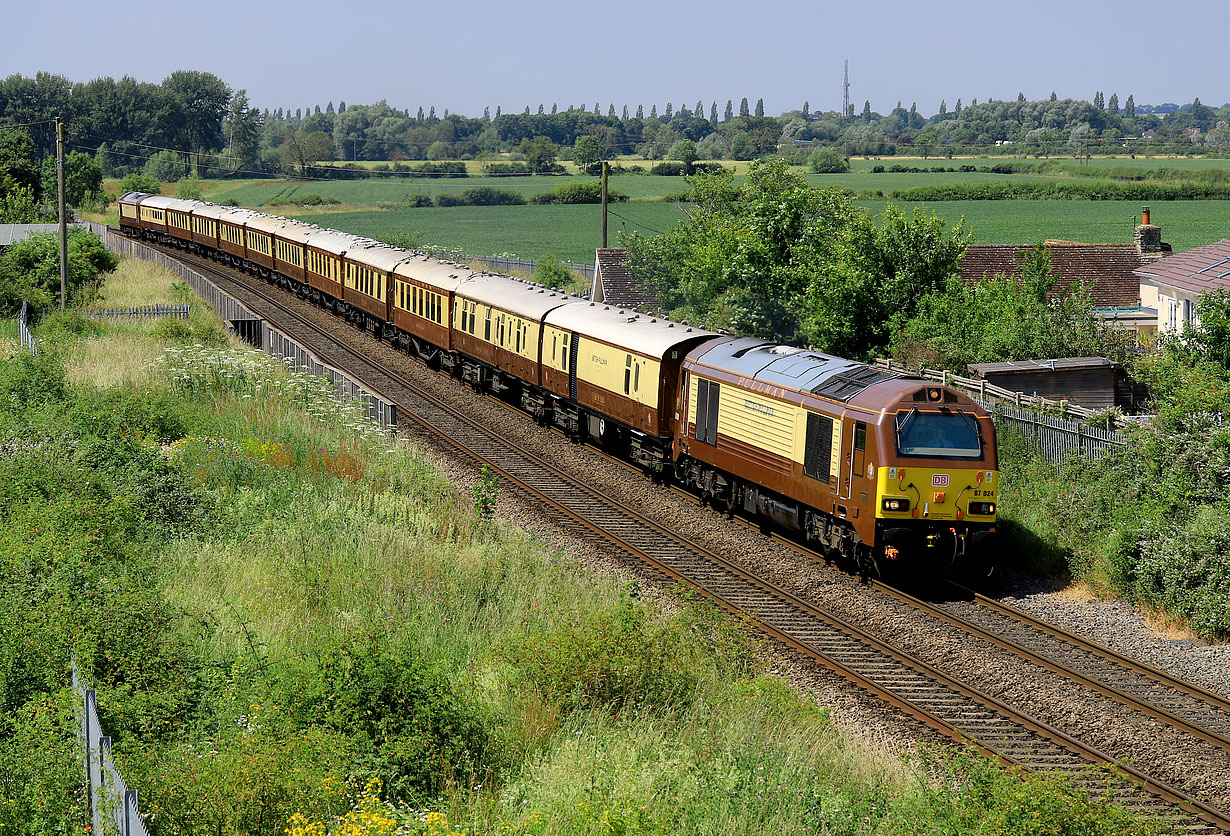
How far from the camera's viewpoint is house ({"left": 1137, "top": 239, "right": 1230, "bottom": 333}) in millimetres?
32250

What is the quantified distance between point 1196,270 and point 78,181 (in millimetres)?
91610

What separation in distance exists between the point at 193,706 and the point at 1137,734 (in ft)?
33.7

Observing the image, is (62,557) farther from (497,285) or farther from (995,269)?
(995,269)

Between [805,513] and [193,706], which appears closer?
[193,706]

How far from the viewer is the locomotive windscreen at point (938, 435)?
1802 cm

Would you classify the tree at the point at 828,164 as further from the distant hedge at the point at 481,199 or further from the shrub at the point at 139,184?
the shrub at the point at 139,184

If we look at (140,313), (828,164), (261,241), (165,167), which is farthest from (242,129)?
(140,313)

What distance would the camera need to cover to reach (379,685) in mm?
10219

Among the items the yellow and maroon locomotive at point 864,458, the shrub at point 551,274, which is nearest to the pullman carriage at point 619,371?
the yellow and maroon locomotive at point 864,458

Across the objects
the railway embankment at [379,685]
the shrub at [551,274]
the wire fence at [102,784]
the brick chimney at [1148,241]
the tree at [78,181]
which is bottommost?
the railway embankment at [379,685]

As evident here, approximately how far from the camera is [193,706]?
1028 centimetres

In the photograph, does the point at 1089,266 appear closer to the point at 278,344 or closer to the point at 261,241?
the point at 278,344

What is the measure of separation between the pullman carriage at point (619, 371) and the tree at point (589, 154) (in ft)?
453

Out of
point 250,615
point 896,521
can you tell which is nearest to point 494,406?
point 896,521
